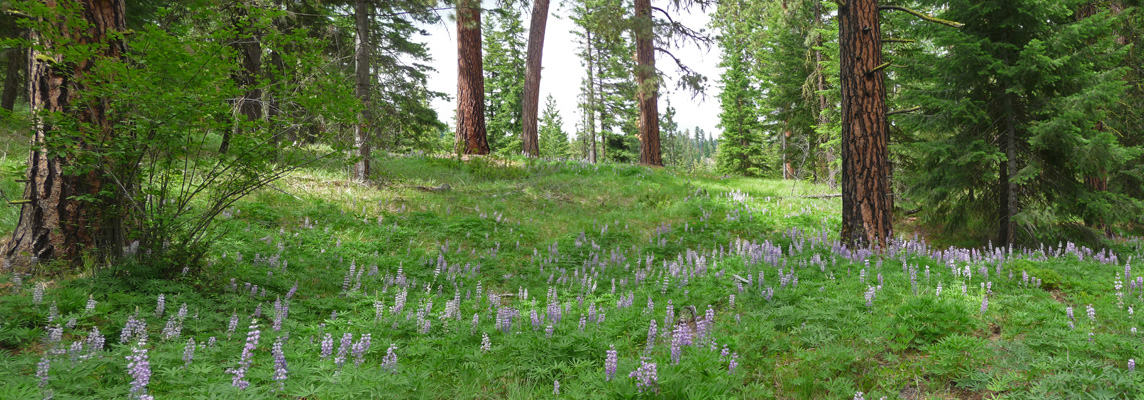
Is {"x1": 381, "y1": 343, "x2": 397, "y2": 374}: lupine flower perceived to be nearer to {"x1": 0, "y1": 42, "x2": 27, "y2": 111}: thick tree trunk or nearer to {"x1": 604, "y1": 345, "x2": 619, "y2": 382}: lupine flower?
{"x1": 604, "y1": 345, "x2": 619, "y2": 382}: lupine flower

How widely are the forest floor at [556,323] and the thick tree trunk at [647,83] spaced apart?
10.6 meters

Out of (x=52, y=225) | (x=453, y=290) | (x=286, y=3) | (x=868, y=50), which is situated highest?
(x=286, y=3)

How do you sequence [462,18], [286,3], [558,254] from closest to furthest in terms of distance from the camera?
[558,254], [286,3], [462,18]

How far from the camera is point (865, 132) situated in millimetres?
6949

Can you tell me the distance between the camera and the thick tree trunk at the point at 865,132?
22.7 ft

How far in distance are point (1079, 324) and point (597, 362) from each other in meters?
3.89

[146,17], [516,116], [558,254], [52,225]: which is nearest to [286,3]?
[146,17]

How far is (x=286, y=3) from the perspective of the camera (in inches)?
472

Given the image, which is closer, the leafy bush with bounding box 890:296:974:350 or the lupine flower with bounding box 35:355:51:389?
the lupine flower with bounding box 35:355:51:389

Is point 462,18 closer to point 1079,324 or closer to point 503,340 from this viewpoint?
point 503,340

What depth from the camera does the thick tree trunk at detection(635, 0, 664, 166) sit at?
17.1 m

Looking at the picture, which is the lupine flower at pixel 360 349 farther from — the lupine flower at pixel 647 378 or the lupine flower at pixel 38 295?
→ the lupine flower at pixel 38 295

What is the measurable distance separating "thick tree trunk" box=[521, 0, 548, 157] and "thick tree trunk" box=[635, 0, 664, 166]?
3.46 metres

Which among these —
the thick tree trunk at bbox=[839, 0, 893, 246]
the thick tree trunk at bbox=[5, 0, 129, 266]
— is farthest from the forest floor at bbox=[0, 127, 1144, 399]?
the thick tree trunk at bbox=[839, 0, 893, 246]
